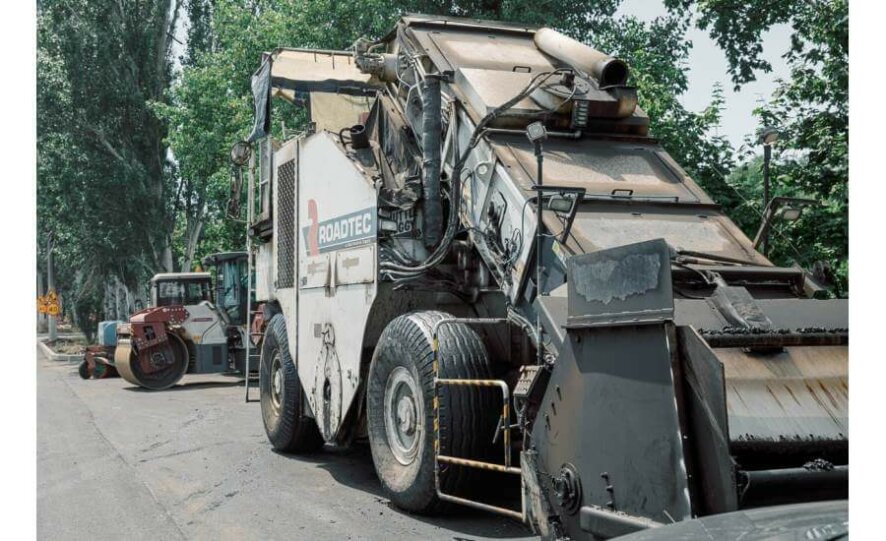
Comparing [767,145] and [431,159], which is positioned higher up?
[431,159]

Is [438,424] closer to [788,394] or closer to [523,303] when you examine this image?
[523,303]

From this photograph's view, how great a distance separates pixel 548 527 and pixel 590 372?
827mm

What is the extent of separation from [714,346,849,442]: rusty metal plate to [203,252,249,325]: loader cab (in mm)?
17895

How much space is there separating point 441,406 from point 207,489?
9.41 ft

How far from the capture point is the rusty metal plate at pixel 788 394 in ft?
13.0

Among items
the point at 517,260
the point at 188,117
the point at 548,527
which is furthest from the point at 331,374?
the point at 188,117

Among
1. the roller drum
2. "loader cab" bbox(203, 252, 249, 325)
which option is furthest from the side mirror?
"loader cab" bbox(203, 252, 249, 325)

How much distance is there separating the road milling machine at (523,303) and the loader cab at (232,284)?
11.0 m

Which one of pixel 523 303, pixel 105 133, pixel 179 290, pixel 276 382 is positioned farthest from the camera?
pixel 105 133

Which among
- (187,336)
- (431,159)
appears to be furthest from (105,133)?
(431,159)

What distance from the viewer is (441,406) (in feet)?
20.0

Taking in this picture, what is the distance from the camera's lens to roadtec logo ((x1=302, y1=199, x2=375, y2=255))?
743cm

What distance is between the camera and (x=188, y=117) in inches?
898

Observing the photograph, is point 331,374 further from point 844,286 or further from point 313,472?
point 844,286
